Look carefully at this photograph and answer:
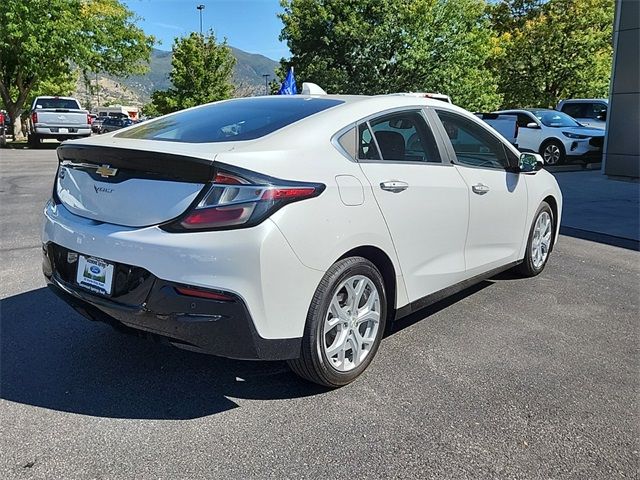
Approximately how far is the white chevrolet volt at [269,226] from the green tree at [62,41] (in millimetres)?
20034

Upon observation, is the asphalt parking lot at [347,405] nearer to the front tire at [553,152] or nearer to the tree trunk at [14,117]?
the front tire at [553,152]

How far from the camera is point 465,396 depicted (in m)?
3.01

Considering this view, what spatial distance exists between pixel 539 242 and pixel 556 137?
38.4 feet

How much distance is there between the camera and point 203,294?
253 centimetres

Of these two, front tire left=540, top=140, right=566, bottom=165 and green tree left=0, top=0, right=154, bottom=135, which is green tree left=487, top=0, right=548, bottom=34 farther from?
green tree left=0, top=0, right=154, bottom=135

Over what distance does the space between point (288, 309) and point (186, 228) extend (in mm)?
601

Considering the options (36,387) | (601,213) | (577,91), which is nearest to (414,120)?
(36,387)

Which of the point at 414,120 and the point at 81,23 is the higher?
the point at 81,23

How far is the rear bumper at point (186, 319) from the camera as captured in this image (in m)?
2.54

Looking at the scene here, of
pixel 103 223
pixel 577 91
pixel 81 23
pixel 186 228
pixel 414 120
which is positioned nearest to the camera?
pixel 186 228

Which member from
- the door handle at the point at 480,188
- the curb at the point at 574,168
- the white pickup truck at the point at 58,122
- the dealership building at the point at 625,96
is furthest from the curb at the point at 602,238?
the white pickup truck at the point at 58,122

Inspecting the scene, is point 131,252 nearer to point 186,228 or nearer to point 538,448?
point 186,228

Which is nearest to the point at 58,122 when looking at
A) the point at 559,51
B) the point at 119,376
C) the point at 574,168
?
the point at 574,168

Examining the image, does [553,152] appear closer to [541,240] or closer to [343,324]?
[541,240]
